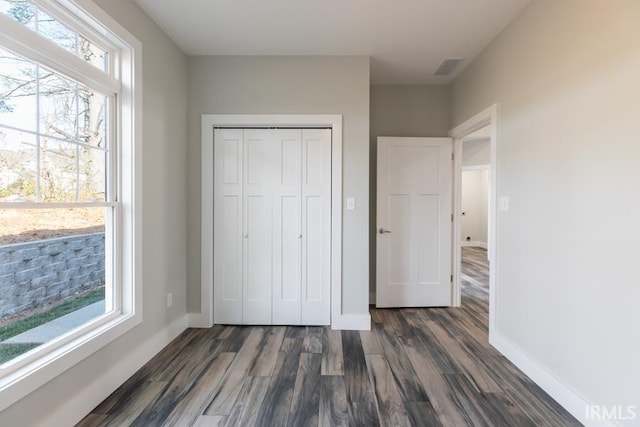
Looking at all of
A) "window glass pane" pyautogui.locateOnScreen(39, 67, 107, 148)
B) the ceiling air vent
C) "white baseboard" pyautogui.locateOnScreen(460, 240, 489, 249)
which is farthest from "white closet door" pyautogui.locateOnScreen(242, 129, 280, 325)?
"white baseboard" pyautogui.locateOnScreen(460, 240, 489, 249)

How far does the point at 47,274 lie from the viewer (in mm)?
1482

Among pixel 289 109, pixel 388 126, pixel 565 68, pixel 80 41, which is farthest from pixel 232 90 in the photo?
pixel 565 68

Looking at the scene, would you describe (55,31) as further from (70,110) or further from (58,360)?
(58,360)

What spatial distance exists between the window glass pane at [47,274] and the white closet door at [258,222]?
1.17 meters

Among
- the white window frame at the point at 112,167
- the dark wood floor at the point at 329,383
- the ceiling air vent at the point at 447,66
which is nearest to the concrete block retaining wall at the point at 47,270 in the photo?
the white window frame at the point at 112,167

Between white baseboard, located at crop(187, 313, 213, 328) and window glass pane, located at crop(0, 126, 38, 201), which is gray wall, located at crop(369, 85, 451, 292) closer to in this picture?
white baseboard, located at crop(187, 313, 213, 328)

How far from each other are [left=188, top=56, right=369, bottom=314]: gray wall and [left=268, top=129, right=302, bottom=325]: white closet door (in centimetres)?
41

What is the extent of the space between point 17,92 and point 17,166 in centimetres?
35

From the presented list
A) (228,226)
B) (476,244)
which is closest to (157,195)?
(228,226)

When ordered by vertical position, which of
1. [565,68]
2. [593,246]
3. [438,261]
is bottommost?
[438,261]

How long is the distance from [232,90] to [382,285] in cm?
263

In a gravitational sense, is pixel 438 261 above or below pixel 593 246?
below

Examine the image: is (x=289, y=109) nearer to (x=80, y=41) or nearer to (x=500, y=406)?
(x=80, y=41)

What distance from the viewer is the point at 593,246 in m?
1.51
